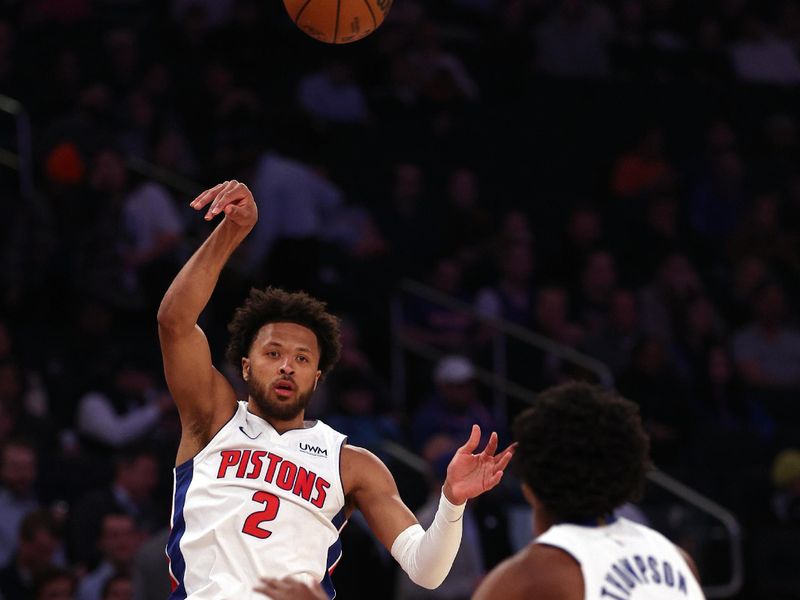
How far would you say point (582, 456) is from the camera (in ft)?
12.9

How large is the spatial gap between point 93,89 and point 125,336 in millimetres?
1836

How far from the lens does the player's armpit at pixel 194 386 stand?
5.07m

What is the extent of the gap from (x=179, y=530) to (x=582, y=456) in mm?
1753

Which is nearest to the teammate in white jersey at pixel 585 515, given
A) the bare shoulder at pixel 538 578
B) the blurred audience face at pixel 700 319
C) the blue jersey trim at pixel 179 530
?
the bare shoulder at pixel 538 578

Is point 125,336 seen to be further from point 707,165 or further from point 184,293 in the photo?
point 707,165

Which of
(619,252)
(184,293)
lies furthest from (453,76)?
(184,293)

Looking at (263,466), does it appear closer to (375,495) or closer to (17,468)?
(375,495)

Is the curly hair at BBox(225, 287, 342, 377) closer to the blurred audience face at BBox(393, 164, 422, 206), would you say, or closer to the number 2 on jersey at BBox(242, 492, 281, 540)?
the number 2 on jersey at BBox(242, 492, 281, 540)

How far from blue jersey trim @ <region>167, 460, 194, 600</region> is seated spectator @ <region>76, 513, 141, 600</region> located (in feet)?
10.4

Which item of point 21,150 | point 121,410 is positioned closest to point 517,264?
point 121,410

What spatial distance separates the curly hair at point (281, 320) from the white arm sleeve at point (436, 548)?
833 millimetres

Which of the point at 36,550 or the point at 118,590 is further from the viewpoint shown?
the point at 36,550

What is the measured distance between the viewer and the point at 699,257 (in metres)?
13.0

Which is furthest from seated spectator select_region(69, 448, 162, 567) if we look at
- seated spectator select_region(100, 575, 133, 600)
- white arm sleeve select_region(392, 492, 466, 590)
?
white arm sleeve select_region(392, 492, 466, 590)
